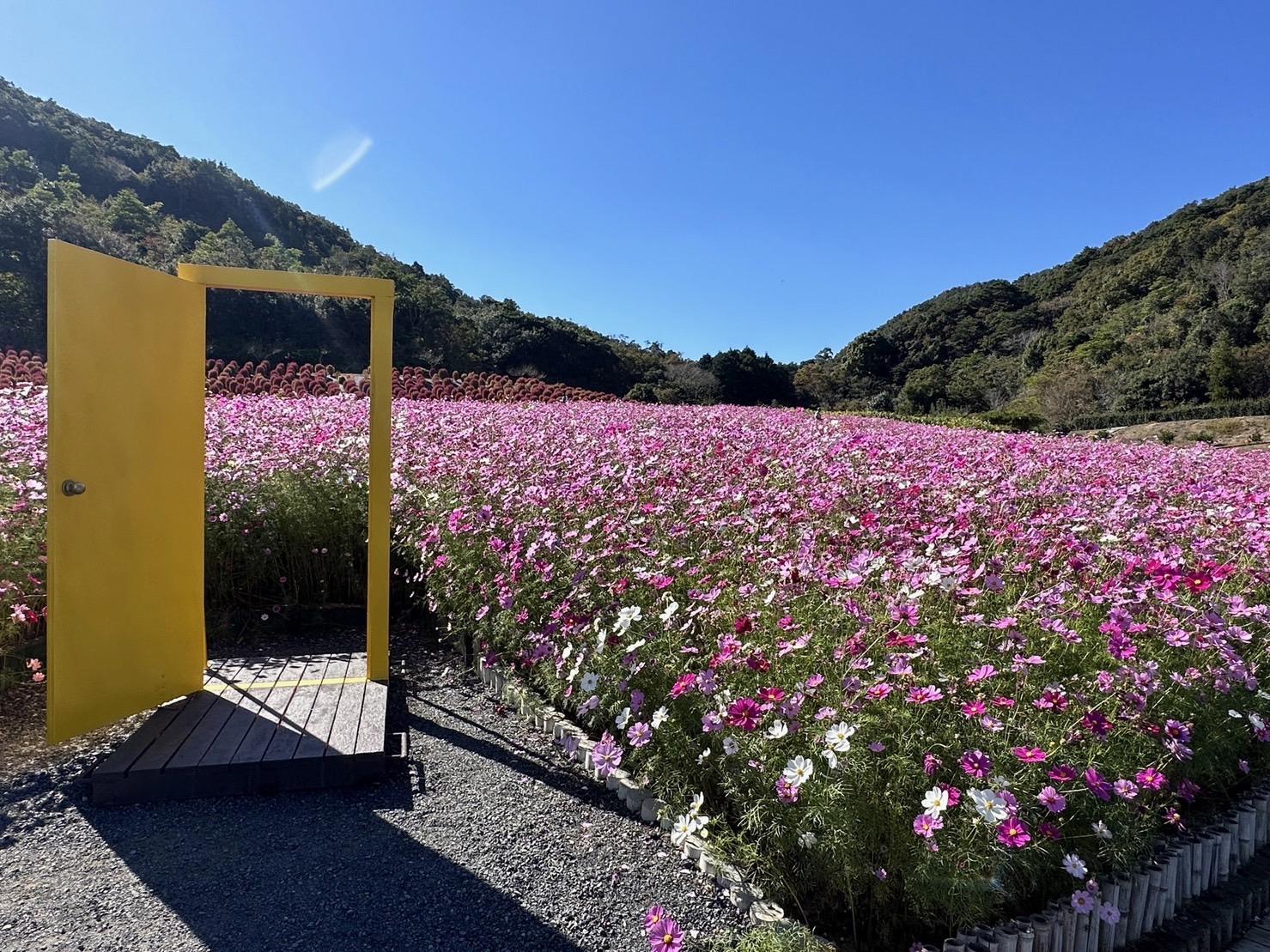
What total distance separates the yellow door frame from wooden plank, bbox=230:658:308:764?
362 millimetres

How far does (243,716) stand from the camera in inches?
114

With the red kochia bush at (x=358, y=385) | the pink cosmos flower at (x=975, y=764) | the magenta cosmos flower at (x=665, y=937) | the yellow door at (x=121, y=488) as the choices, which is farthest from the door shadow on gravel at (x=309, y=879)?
the red kochia bush at (x=358, y=385)

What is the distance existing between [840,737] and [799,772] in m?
0.13

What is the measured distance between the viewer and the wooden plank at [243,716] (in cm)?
255

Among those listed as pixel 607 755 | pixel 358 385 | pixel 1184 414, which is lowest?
pixel 607 755

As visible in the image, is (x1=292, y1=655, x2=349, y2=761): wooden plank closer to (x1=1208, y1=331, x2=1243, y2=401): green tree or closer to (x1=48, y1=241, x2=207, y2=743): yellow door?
(x1=48, y1=241, x2=207, y2=743): yellow door

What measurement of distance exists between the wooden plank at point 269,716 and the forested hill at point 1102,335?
1004 inches

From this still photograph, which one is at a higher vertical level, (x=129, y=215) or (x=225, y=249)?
(x=129, y=215)

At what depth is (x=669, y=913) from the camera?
76.6 inches

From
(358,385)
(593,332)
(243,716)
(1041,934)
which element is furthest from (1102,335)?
(243,716)

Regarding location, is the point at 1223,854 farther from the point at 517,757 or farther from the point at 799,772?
the point at 517,757

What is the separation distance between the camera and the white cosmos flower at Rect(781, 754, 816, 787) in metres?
1.60

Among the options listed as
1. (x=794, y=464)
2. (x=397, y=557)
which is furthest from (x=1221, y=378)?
(x=397, y=557)

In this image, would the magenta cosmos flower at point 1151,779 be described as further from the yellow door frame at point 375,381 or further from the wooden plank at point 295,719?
the yellow door frame at point 375,381
